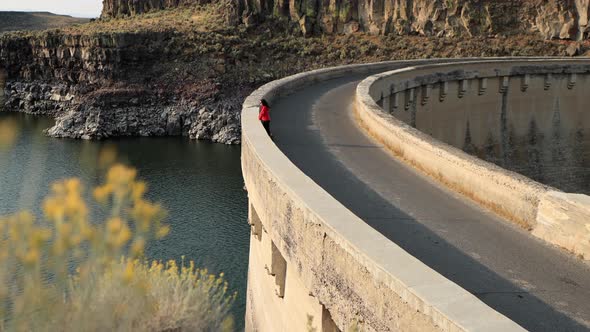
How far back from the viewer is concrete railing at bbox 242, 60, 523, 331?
17.1ft

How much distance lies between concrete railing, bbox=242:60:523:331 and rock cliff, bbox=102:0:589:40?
54.0 meters

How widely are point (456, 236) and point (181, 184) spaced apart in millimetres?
33868

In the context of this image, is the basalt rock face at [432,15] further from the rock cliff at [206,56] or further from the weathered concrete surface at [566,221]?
the weathered concrete surface at [566,221]

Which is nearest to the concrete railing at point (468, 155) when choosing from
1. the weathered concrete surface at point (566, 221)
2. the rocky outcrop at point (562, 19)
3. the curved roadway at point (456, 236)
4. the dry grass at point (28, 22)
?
the weathered concrete surface at point (566, 221)

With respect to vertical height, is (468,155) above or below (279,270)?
above

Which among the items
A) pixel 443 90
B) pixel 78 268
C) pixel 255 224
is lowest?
pixel 255 224

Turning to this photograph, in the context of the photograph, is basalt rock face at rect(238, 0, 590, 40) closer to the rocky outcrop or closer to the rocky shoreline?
the rocky outcrop

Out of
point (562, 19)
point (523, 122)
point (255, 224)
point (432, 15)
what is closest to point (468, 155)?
point (255, 224)

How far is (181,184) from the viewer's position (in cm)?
4078

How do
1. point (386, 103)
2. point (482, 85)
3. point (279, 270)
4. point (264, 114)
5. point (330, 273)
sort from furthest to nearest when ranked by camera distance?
point (482, 85) < point (386, 103) < point (264, 114) < point (279, 270) < point (330, 273)

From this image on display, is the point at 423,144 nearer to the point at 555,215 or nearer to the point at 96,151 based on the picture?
the point at 555,215

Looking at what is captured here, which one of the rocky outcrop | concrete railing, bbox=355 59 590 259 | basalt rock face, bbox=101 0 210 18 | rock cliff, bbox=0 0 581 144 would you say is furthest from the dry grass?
concrete railing, bbox=355 59 590 259

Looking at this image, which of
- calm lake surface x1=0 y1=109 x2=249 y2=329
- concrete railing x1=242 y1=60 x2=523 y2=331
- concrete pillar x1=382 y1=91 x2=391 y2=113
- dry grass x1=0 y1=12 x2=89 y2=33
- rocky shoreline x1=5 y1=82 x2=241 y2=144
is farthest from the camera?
dry grass x1=0 y1=12 x2=89 y2=33

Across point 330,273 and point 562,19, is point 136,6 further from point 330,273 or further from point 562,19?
point 330,273
